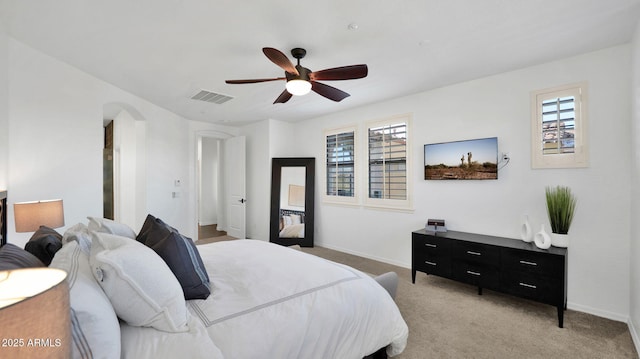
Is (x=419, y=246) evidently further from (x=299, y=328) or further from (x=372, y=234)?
(x=299, y=328)

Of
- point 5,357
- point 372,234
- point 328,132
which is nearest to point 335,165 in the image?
point 328,132

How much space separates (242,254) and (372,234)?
2.68 m

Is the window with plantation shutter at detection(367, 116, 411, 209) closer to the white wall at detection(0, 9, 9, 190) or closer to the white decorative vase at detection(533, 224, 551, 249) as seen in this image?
the white decorative vase at detection(533, 224, 551, 249)

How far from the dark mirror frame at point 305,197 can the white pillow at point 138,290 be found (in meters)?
4.00

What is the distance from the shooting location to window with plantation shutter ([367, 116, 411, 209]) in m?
4.11

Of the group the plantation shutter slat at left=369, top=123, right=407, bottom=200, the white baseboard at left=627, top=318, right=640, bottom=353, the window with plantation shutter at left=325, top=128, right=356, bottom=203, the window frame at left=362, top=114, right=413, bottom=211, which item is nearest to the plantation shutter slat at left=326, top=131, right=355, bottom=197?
the window with plantation shutter at left=325, top=128, right=356, bottom=203

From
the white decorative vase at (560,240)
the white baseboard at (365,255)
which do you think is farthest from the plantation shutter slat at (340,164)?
the white decorative vase at (560,240)

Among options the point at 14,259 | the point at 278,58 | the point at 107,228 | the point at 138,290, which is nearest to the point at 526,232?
the point at 278,58

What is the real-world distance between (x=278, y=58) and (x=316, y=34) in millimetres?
444

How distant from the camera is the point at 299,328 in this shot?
4.44 ft

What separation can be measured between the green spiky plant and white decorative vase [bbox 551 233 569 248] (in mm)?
43

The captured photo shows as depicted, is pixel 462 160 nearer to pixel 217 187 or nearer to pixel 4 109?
pixel 4 109

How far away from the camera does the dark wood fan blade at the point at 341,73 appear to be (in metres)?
2.29

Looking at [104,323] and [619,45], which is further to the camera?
[619,45]
